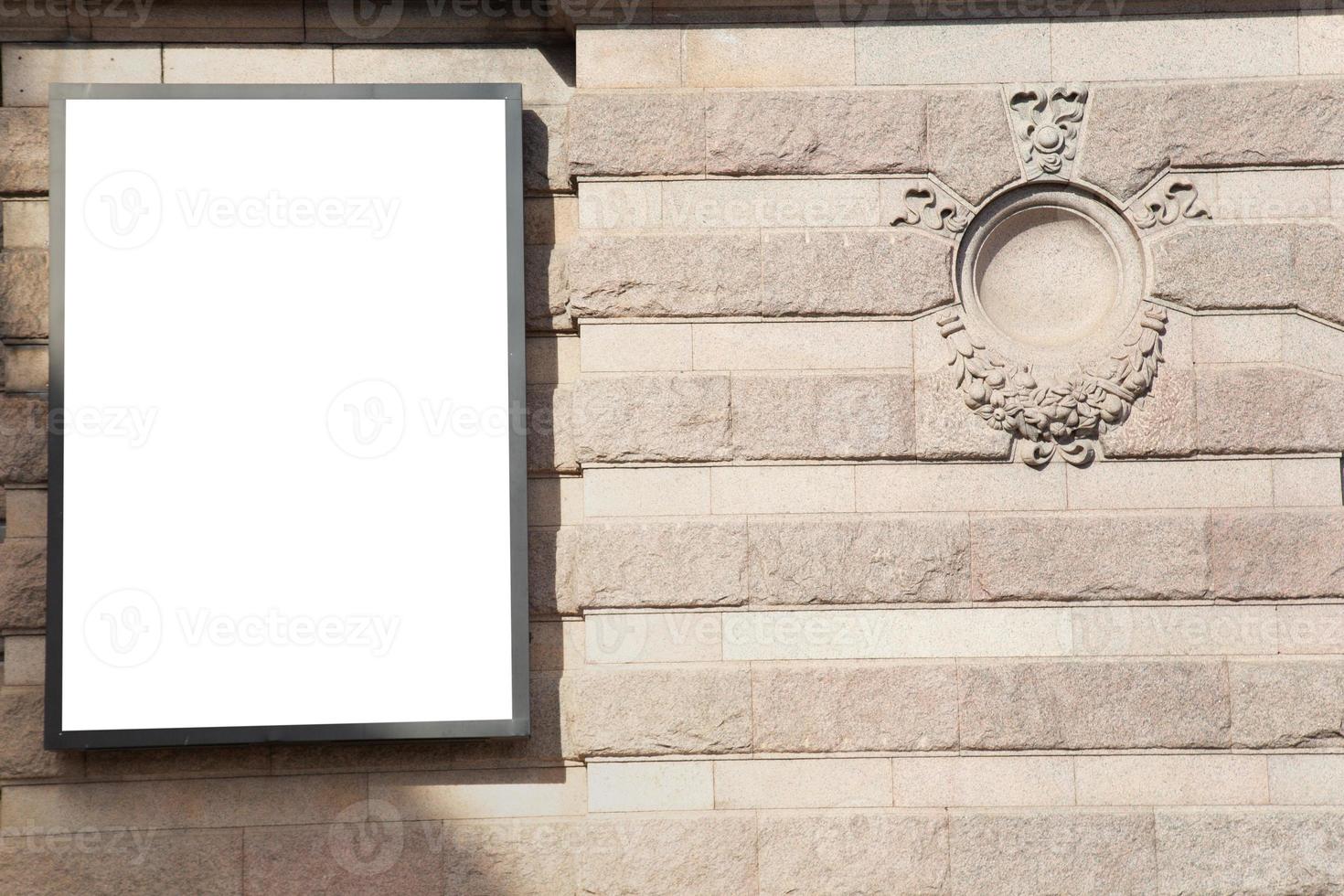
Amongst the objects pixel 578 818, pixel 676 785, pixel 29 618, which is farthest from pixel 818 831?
pixel 29 618

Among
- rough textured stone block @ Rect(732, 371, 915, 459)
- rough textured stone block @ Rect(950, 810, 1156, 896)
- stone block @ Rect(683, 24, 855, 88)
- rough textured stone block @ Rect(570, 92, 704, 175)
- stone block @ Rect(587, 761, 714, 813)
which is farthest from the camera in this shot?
stone block @ Rect(683, 24, 855, 88)

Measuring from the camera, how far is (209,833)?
763cm

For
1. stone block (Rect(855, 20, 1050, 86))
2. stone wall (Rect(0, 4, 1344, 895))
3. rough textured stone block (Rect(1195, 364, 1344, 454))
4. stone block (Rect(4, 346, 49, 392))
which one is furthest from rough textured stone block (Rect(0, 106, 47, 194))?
rough textured stone block (Rect(1195, 364, 1344, 454))

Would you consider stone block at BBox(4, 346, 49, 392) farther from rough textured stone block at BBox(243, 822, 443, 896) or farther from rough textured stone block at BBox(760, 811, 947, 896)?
rough textured stone block at BBox(760, 811, 947, 896)

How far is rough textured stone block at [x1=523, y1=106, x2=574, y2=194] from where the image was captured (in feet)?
26.6

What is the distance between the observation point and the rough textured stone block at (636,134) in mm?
7867

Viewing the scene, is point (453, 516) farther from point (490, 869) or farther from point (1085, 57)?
point (1085, 57)

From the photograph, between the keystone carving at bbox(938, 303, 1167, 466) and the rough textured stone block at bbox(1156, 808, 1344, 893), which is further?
the keystone carving at bbox(938, 303, 1167, 466)

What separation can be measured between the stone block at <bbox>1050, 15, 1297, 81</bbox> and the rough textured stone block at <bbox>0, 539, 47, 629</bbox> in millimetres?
7164

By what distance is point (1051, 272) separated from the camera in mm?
8039

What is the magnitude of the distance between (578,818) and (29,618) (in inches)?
143

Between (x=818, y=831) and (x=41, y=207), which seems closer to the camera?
(x=818, y=831)

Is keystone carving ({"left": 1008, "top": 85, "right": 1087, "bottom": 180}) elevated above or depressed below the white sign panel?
above

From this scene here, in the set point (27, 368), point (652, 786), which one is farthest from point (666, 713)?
point (27, 368)
